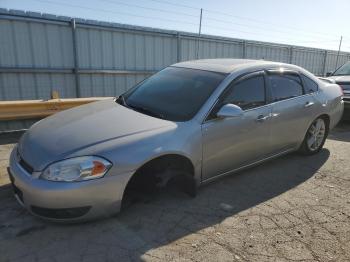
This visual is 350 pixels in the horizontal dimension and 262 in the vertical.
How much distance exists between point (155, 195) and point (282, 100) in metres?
2.18

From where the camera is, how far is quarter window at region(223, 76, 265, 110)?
12.7ft

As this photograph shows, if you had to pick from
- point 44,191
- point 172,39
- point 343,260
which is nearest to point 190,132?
point 44,191

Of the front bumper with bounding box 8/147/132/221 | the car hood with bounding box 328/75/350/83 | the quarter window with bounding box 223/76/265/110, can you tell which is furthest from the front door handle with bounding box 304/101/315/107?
the car hood with bounding box 328/75/350/83

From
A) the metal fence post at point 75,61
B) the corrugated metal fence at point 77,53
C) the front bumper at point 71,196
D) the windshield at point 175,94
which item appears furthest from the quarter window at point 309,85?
the metal fence post at point 75,61

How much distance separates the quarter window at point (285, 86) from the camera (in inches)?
173

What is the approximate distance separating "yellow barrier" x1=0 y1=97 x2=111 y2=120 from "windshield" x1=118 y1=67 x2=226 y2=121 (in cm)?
259

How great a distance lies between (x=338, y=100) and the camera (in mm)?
5641

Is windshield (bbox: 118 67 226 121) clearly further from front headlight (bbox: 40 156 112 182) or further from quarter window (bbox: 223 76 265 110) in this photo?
front headlight (bbox: 40 156 112 182)

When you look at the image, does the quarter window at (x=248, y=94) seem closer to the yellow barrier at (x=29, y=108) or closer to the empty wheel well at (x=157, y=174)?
the empty wheel well at (x=157, y=174)

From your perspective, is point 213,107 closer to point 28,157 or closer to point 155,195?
point 155,195

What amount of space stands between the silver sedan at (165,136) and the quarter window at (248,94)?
0.01 metres

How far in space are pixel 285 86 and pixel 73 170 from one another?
10.5 feet

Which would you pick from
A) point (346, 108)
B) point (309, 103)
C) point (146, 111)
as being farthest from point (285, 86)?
point (346, 108)

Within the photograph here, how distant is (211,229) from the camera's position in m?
3.14
